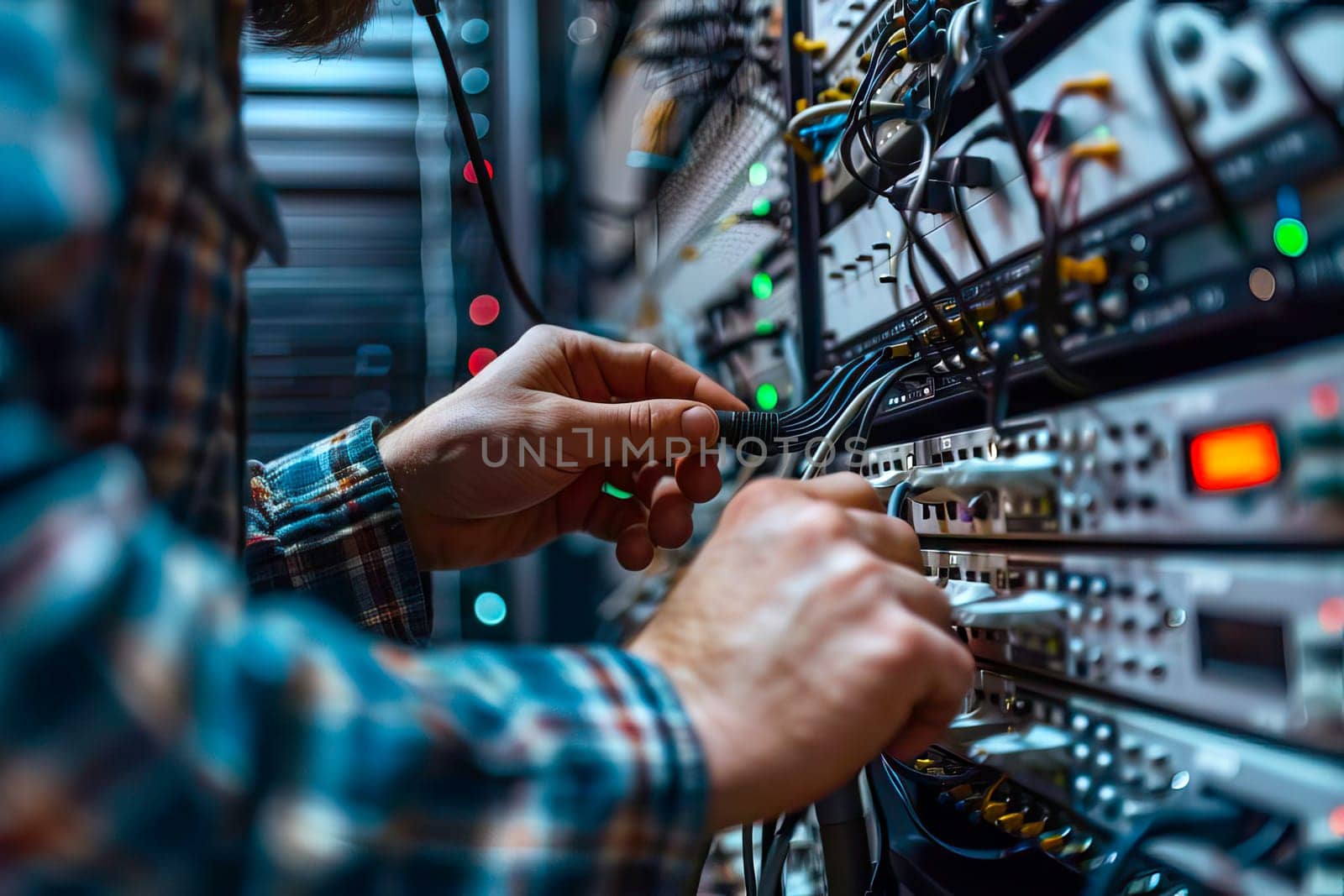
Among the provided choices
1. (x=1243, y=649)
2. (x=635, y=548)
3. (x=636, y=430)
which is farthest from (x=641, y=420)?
(x=1243, y=649)

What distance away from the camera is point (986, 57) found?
1.62ft

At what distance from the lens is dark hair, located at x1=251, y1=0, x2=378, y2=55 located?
0.83 metres

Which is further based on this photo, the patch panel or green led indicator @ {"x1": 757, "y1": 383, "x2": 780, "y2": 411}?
green led indicator @ {"x1": 757, "y1": 383, "x2": 780, "y2": 411}

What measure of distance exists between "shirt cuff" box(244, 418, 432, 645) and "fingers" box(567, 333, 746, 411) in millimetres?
233

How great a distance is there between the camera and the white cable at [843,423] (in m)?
0.62

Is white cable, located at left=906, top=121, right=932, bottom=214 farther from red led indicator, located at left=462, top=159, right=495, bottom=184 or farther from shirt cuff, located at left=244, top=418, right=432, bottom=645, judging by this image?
red led indicator, located at left=462, top=159, right=495, bottom=184

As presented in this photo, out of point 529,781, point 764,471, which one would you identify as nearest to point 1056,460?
point 529,781

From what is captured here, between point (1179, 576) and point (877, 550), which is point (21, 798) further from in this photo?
point (1179, 576)

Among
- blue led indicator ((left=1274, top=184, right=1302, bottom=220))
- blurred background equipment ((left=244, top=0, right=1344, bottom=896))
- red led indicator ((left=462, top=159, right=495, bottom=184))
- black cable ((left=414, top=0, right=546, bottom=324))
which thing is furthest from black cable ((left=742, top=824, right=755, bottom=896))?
red led indicator ((left=462, top=159, right=495, bottom=184))

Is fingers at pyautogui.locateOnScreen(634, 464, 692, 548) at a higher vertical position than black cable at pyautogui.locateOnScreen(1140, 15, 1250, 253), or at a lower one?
lower

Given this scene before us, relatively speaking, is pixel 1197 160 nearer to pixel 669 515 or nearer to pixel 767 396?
pixel 669 515

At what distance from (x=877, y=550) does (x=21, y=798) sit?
1.14 ft

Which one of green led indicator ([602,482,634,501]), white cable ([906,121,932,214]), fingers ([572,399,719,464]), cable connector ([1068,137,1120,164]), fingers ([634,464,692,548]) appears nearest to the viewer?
cable connector ([1068,137,1120,164])

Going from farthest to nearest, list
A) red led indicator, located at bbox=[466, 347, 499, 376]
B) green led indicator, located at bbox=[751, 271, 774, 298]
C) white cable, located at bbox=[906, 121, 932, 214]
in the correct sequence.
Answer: red led indicator, located at bbox=[466, 347, 499, 376] < green led indicator, located at bbox=[751, 271, 774, 298] < white cable, located at bbox=[906, 121, 932, 214]
